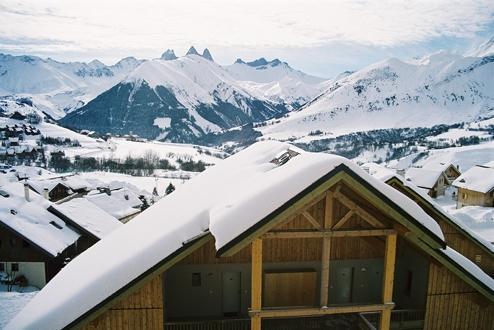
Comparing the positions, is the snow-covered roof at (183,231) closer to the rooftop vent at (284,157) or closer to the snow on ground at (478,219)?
the rooftop vent at (284,157)

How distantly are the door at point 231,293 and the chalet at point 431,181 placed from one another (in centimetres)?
6549

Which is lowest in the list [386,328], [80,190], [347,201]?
[80,190]

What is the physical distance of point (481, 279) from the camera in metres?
10.7

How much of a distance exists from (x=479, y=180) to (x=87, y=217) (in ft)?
181

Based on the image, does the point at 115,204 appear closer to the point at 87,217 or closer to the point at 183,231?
the point at 87,217

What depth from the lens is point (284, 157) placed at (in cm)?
1309

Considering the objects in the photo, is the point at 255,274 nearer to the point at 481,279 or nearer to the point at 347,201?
the point at 347,201

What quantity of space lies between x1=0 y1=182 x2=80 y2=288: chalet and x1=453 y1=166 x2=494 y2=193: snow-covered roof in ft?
182

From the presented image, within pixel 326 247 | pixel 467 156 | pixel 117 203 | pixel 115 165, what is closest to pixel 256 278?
pixel 326 247

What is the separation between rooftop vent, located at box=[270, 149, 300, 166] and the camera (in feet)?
41.6

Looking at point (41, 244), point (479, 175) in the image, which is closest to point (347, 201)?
point (41, 244)

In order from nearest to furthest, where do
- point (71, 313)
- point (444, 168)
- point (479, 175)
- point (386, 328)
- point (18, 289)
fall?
point (71, 313)
point (386, 328)
point (18, 289)
point (479, 175)
point (444, 168)

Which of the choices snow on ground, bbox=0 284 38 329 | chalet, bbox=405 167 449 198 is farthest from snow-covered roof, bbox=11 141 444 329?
chalet, bbox=405 167 449 198

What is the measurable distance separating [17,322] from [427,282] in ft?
35.5
